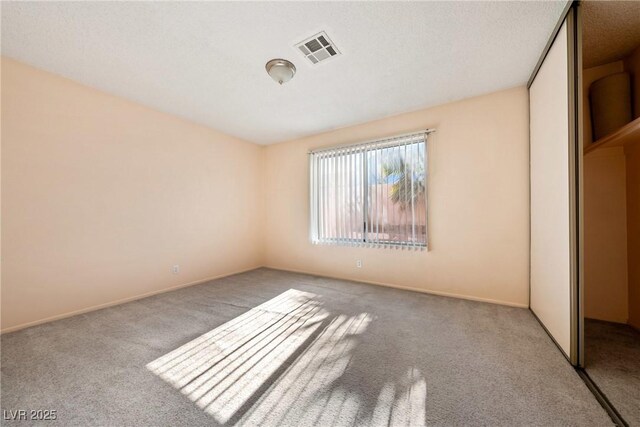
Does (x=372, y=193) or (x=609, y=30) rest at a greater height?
(x=609, y=30)

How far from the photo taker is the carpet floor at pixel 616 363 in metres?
1.44

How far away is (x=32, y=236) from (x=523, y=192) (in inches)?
214

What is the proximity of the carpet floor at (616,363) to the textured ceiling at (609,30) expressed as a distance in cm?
267

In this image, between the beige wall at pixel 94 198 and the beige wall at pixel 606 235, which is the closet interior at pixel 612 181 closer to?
the beige wall at pixel 606 235

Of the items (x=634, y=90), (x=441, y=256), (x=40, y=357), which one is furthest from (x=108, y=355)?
(x=634, y=90)

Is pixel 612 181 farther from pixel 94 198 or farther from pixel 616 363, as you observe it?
pixel 94 198

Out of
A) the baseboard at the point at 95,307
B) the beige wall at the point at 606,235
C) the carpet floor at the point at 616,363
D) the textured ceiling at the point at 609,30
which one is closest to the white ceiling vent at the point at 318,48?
the textured ceiling at the point at 609,30

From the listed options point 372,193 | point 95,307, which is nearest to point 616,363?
point 372,193

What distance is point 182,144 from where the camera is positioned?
12.6 feet

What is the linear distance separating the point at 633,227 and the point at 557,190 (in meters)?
1.10

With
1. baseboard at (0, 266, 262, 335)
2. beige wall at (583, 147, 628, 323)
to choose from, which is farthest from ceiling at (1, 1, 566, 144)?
baseboard at (0, 266, 262, 335)

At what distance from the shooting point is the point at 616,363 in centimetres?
180

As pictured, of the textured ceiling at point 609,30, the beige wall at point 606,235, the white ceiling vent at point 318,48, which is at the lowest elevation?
the beige wall at point 606,235

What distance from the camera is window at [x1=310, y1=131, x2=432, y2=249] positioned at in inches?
138
